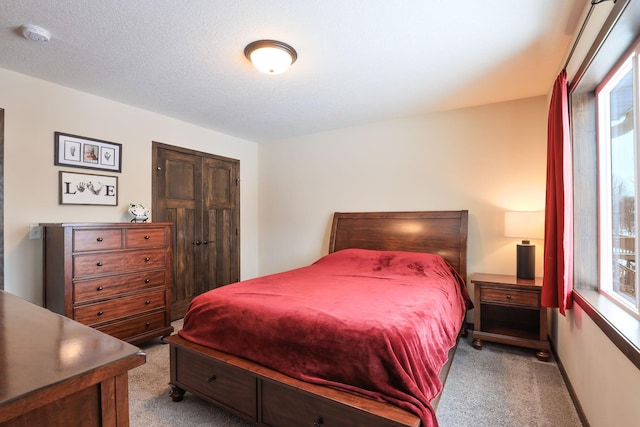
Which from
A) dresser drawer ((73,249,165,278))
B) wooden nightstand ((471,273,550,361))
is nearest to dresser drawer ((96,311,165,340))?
dresser drawer ((73,249,165,278))

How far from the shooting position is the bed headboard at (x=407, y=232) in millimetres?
3375

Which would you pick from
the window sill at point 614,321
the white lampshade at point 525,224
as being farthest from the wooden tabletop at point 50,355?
the white lampshade at point 525,224

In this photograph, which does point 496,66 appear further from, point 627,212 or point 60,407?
point 60,407

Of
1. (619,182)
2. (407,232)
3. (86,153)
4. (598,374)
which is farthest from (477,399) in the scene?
(86,153)

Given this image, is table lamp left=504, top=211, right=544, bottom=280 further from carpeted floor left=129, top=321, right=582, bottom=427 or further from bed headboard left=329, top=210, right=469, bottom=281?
carpeted floor left=129, top=321, right=582, bottom=427

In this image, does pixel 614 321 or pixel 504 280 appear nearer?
pixel 614 321

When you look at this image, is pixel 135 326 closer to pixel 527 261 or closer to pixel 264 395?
pixel 264 395

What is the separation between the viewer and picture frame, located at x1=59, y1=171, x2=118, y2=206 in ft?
9.45

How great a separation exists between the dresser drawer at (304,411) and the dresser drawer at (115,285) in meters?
1.82

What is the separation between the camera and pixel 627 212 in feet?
5.70

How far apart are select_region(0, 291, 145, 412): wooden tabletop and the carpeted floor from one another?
1398 mm

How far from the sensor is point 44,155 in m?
2.76

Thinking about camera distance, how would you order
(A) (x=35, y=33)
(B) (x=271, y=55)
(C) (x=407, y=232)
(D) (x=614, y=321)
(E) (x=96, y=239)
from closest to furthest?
(D) (x=614, y=321), (A) (x=35, y=33), (B) (x=271, y=55), (E) (x=96, y=239), (C) (x=407, y=232)

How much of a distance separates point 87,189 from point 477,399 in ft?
12.1
